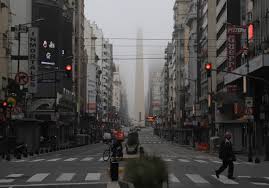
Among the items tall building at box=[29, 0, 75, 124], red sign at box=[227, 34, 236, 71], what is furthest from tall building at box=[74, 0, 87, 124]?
red sign at box=[227, 34, 236, 71]

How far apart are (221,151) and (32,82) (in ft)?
176

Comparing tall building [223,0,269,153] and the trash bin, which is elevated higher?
tall building [223,0,269,153]

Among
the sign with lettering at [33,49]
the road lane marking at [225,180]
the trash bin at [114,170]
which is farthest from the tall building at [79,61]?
the trash bin at [114,170]

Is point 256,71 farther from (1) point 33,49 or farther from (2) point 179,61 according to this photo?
(2) point 179,61

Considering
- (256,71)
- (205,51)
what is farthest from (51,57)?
(256,71)

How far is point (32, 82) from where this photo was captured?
76.6 metres

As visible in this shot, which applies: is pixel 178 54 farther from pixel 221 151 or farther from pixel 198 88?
pixel 221 151

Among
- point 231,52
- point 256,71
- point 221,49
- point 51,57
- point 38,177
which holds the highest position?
point 221,49

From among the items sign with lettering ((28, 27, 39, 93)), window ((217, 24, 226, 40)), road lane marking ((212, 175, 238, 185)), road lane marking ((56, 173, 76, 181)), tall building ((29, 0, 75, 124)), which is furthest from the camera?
tall building ((29, 0, 75, 124))

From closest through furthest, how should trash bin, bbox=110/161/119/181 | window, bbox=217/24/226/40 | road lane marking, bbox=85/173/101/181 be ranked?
1. trash bin, bbox=110/161/119/181
2. road lane marking, bbox=85/173/101/181
3. window, bbox=217/24/226/40

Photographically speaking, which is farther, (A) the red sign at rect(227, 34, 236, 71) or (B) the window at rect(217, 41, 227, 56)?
(B) the window at rect(217, 41, 227, 56)

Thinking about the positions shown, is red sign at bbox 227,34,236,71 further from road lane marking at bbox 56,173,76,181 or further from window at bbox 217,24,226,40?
road lane marking at bbox 56,173,76,181

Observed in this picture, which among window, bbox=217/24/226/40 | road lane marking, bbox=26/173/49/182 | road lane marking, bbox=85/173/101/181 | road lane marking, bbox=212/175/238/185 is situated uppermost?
window, bbox=217/24/226/40

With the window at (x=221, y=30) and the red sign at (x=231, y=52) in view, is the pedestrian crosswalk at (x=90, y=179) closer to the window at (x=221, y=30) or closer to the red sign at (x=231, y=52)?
the red sign at (x=231, y=52)
